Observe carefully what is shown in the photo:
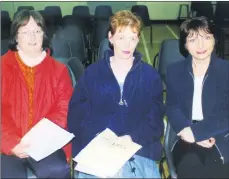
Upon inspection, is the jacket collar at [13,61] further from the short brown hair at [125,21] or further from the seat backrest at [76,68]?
the short brown hair at [125,21]

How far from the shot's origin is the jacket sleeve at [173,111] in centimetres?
215

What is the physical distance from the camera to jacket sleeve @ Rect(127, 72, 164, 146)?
211 cm

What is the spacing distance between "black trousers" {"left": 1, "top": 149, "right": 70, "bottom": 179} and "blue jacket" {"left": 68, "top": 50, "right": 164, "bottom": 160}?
0.18 metres

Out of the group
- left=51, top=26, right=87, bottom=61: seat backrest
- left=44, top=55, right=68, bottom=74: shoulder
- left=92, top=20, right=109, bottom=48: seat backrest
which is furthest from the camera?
left=92, top=20, right=109, bottom=48: seat backrest

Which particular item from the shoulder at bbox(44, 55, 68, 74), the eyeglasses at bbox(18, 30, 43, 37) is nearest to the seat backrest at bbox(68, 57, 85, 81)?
the shoulder at bbox(44, 55, 68, 74)

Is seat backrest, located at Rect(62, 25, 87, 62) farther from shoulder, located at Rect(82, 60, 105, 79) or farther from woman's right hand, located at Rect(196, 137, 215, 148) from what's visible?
woman's right hand, located at Rect(196, 137, 215, 148)

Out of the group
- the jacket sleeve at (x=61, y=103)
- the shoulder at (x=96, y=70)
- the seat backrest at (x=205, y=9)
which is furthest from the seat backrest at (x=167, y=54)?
the seat backrest at (x=205, y=9)

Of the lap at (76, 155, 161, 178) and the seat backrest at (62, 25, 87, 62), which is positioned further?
the seat backrest at (62, 25, 87, 62)

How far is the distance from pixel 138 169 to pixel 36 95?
83cm

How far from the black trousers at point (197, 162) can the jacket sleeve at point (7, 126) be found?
3.28 ft

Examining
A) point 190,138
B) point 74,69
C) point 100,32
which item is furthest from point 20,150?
point 100,32

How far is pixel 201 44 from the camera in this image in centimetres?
213

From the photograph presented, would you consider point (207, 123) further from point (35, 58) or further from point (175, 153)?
point (35, 58)

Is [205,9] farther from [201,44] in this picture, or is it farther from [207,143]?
[207,143]
